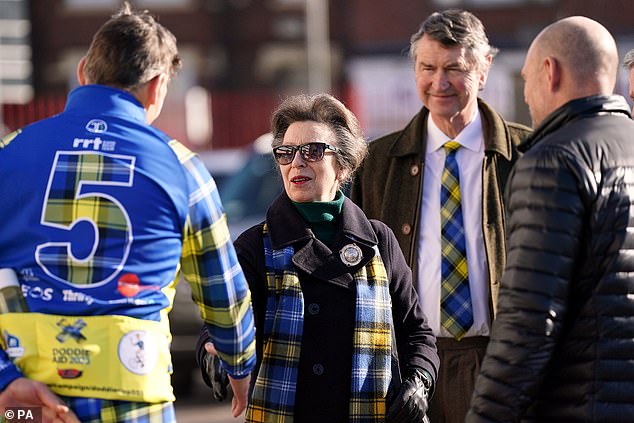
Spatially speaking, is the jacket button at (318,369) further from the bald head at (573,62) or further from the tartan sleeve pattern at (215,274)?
the bald head at (573,62)

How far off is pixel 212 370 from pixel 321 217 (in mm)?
706

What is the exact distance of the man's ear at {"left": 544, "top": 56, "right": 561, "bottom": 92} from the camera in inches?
153

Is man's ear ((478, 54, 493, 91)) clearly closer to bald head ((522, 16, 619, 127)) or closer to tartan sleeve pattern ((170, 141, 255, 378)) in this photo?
bald head ((522, 16, 619, 127))

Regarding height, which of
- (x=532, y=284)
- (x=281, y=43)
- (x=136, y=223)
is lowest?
(x=532, y=284)

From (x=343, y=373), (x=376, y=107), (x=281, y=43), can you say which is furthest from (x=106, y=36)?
(x=281, y=43)

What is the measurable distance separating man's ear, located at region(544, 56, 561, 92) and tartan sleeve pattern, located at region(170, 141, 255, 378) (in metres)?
1.08

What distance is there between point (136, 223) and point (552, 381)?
1.31 m

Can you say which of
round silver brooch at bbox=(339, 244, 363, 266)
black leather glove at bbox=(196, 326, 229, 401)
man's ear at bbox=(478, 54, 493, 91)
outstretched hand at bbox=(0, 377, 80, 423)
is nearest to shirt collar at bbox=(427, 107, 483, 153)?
man's ear at bbox=(478, 54, 493, 91)

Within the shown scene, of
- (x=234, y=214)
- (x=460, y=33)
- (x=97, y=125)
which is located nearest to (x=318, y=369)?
(x=97, y=125)

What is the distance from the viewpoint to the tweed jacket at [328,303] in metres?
4.32

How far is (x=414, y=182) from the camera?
5.30 m

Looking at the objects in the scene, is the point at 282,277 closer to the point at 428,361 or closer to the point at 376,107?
the point at 428,361

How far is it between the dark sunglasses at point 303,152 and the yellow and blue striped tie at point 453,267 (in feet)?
2.62

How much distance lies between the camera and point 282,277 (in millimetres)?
4383
